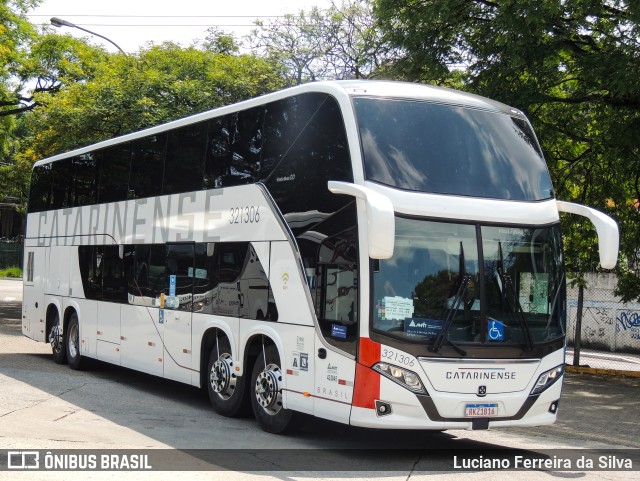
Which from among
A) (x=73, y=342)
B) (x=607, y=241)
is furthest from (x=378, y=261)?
(x=73, y=342)

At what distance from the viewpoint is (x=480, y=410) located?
9.44m

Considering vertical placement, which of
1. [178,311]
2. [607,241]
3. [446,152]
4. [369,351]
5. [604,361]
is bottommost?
[604,361]

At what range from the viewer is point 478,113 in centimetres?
1049

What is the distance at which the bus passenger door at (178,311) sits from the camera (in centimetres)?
1298

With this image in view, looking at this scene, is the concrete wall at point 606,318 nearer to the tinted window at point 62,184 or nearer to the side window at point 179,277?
the tinted window at point 62,184

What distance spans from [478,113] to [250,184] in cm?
297

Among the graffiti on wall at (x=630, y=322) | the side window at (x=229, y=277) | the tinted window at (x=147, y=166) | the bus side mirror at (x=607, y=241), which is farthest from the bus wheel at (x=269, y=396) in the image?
the graffiti on wall at (x=630, y=322)

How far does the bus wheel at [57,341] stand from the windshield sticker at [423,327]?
1026 centimetres

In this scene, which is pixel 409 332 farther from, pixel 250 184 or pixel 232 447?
pixel 250 184

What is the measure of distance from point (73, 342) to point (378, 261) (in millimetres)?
Answer: 9727

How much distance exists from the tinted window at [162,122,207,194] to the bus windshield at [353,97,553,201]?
3.75 metres

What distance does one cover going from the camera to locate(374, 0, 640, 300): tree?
52.0 ft

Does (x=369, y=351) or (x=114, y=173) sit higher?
(x=114, y=173)

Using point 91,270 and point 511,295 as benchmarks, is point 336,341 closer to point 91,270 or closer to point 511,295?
point 511,295
